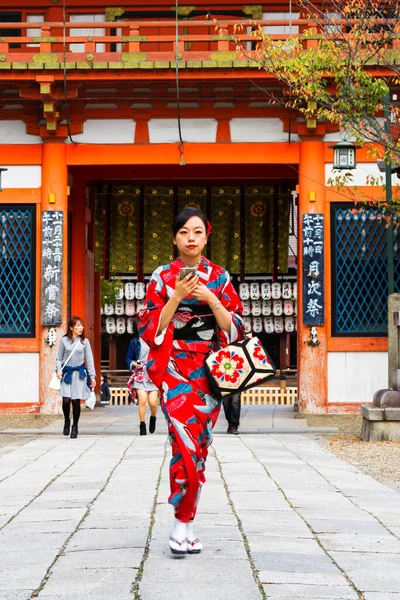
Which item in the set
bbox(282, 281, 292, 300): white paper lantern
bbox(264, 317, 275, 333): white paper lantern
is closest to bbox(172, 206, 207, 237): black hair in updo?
bbox(282, 281, 292, 300): white paper lantern

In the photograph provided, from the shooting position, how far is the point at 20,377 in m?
16.9

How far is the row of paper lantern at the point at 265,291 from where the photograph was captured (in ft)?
100

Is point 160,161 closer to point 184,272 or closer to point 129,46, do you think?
point 129,46

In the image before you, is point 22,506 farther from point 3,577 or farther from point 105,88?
point 105,88

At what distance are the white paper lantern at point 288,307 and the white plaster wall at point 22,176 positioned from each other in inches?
609

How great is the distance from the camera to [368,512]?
6895mm

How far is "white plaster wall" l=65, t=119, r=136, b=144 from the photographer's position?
56.4ft

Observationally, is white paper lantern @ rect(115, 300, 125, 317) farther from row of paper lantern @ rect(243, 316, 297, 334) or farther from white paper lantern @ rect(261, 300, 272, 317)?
white paper lantern @ rect(261, 300, 272, 317)

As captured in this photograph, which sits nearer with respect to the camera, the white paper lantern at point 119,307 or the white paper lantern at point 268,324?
the white paper lantern at point 268,324

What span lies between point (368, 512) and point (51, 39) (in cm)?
1143

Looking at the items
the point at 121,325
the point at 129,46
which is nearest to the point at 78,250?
the point at 129,46

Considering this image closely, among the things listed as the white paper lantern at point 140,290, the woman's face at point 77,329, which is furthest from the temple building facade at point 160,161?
the white paper lantern at point 140,290

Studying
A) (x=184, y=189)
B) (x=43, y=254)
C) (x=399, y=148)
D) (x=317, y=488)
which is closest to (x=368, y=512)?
(x=317, y=488)

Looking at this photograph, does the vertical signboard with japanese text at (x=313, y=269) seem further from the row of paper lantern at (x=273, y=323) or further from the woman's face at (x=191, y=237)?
the row of paper lantern at (x=273, y=323)
